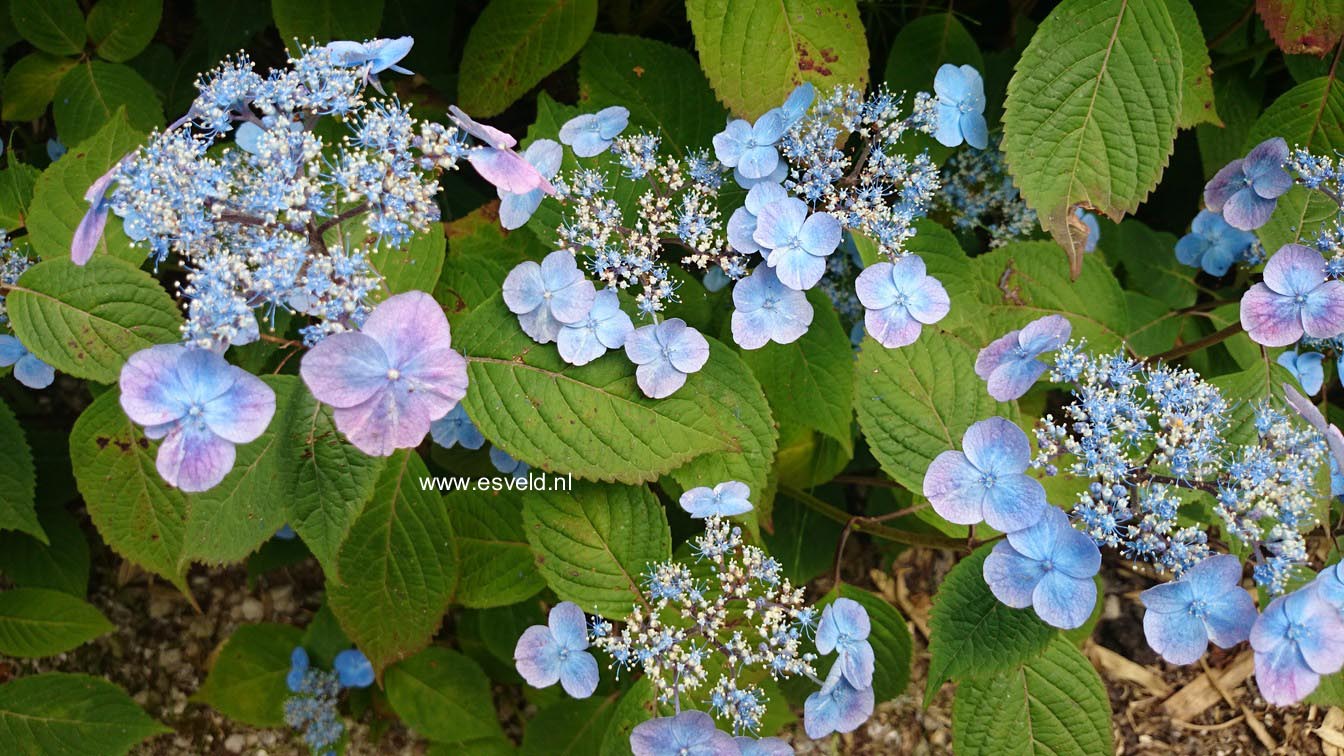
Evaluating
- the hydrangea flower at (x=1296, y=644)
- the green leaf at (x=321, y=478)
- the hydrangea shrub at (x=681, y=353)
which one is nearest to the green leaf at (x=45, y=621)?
the hydrangea shrub at (x=681, y=353)

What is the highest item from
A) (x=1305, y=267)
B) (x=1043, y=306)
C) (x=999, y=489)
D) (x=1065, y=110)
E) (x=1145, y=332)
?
(x=1065, y=110)

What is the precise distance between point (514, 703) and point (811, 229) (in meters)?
1.52

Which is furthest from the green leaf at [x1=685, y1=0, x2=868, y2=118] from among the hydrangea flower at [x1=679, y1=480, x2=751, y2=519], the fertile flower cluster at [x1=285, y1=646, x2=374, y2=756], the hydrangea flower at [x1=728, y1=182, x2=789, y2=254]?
the fertile flower cluster at [x1=285, y1=646, x2=374, y2=756]

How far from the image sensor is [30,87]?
2.03 metres

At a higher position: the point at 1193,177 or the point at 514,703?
the point at 1193,177

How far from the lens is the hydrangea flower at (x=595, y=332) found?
1.40 metres

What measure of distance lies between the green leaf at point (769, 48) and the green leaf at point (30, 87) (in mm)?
1315

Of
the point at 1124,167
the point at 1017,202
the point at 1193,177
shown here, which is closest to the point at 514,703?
the point at 1017,202

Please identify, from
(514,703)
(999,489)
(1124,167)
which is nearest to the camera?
(999,489)

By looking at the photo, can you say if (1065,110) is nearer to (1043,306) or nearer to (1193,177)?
(1043,306)

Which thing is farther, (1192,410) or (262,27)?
(262,27)

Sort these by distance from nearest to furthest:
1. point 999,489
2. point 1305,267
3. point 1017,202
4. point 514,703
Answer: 1. point 999,489
2. point 1305,267
3. point 1017,202
4. point 514,703

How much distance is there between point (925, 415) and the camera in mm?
1538

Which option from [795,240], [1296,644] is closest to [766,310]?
[795,240]
